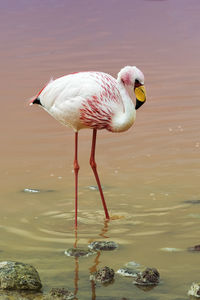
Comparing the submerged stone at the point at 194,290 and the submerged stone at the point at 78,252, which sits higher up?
the submerged stone at the point at 78,252

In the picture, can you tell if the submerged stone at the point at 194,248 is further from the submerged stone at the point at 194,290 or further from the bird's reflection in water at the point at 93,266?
the submerged stone at the point at 194,290

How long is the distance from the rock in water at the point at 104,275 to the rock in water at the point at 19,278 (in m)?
0.42

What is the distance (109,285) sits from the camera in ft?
18.3

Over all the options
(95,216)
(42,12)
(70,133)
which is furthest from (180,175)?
(42,12)

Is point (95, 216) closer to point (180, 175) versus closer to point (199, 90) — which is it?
point (180, 175)

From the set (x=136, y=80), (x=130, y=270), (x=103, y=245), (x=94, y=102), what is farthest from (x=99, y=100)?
(x=130, y=270)

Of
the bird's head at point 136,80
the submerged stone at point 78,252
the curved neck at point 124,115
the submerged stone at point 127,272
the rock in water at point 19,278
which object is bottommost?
the rock in water at point 19,278

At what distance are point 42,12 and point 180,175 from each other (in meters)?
20.2

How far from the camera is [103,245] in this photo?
644 cm

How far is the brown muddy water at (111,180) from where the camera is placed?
20.0ft

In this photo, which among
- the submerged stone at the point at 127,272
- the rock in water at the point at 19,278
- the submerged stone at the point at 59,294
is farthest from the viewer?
the submerged stone at the point at 127,272

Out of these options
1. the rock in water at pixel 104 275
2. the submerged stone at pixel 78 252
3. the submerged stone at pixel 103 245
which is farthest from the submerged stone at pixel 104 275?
the submerged stone at pixel 103 245

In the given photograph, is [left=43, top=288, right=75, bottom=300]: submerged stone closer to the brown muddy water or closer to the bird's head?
the brown muddy water

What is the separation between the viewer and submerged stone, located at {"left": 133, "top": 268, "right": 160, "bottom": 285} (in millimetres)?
5543
